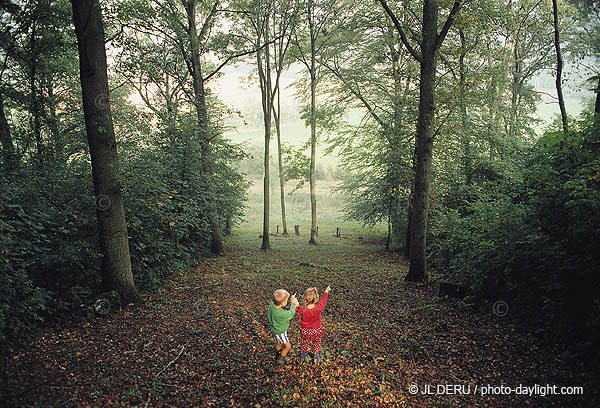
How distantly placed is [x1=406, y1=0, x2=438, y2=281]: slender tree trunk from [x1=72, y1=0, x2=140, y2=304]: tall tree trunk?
25.1 ft

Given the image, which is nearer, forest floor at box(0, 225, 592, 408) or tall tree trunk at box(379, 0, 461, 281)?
forest floor at box(0, 225, 592, 408)

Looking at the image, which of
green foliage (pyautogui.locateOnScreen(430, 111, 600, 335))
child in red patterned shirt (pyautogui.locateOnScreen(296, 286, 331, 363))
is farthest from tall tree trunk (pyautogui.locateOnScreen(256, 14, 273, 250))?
child in red patterned shirt (pyautogui.locateOnScreen(296, 286, 331, 363))

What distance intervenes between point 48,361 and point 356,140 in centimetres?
1797

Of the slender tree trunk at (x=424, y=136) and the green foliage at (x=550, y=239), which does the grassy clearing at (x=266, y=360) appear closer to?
the green foliage at (x=550, y=239)

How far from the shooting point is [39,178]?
22.8ft

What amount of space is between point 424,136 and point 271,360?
722 centimetres

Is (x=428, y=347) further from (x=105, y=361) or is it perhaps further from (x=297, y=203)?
(x=297, y=203)

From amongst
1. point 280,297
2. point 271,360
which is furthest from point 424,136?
point 271,360

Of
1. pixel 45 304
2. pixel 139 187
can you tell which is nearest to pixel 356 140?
pixel 139 187

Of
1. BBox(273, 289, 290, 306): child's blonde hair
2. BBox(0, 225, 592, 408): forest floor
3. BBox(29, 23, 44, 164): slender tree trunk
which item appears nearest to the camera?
BBox(0, 225, 592, 408): forest floor

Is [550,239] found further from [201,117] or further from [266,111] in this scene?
[266,111]

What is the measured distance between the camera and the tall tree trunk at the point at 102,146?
19.3 feet

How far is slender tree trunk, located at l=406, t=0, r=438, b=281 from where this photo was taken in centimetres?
854

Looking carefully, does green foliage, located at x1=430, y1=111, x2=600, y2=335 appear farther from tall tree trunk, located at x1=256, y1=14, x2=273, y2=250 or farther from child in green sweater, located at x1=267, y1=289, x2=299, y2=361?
tall tree trunk, located at x1=256, y1=14, x2=273, y2=250
